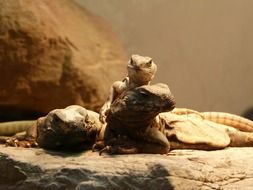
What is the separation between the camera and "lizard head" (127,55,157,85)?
2.58m

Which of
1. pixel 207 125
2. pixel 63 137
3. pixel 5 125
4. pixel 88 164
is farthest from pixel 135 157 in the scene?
pixel 5 125

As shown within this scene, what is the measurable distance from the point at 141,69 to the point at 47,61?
174cm

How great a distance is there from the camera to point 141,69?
258 centimetres

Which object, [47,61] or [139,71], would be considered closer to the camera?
[139,71]

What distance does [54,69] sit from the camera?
4.18 meters

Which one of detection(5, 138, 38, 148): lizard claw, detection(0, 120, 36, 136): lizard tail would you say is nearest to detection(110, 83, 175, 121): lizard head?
detection(5, 138, 38, 148): lizard claw

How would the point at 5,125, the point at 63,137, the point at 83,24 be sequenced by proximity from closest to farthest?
the point at 63,137 → the point at 5,125 → the point at 83,24

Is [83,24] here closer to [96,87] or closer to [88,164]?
[96,87]

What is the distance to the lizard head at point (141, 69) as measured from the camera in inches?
102

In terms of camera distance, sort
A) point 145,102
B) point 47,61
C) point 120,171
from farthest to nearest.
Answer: point 47,61 → point 145,102 → point 120,171

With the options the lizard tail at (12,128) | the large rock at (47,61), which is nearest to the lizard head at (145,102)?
the lizard tail at (12,128)

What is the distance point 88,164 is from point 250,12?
2908mm

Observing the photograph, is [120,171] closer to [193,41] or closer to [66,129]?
[66,129]

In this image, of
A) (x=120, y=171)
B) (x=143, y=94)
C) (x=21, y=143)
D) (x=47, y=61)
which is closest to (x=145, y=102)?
(x=143, y=94)
